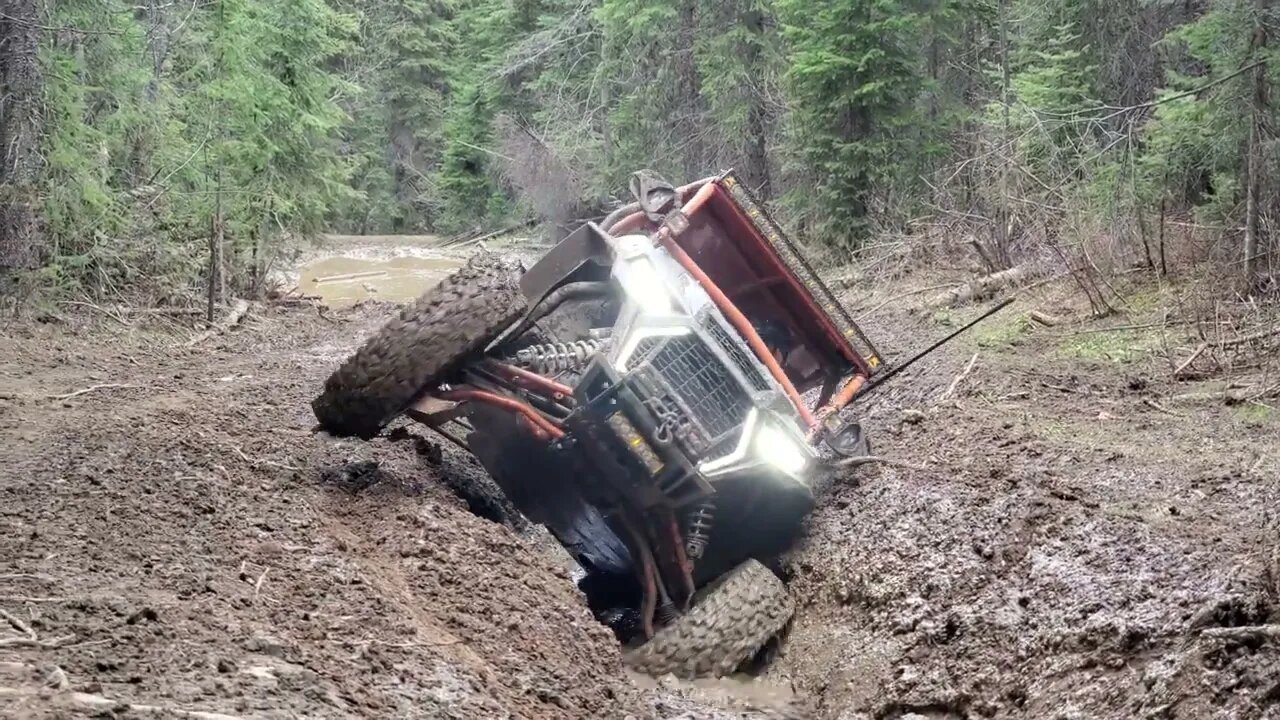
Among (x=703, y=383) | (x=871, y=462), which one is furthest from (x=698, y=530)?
(x=871, y=462)

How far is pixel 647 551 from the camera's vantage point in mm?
6070

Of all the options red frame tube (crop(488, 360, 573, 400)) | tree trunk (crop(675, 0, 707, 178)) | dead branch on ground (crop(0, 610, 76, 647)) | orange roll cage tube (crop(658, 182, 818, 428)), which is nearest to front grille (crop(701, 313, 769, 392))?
orange roll cage tube (crop(658, 182, 818, 428))

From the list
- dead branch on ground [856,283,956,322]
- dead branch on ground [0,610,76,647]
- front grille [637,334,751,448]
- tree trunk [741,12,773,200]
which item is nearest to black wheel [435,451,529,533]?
front grille [637,334,751,448]

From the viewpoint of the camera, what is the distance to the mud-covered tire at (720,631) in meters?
5.57

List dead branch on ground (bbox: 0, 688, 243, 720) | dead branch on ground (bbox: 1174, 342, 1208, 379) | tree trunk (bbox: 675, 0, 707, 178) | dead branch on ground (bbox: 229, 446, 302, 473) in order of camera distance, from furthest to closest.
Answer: tree trunk (bbox: 675, 0, 707, 178) → dead branch on ground (bbox: 1174, 342, 1208, 379) → dead branch on ground (bbox: 229, 446, 302, 473) → dead branch on ground (bbox: 0, 688, 243, 720)

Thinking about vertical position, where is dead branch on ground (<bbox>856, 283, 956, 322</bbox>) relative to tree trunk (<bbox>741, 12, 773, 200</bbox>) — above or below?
below

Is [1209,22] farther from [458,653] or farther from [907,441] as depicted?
[458,653]

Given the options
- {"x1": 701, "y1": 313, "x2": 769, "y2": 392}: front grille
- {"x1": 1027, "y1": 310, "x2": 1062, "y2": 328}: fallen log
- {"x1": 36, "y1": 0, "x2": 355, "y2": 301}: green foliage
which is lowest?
{"x1": 1027, "y1": 310, "x2": 1062, "y2": 328}: fallen log

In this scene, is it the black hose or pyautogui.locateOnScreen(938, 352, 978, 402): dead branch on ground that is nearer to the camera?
the black hose

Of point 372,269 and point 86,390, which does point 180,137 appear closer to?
point 86,390

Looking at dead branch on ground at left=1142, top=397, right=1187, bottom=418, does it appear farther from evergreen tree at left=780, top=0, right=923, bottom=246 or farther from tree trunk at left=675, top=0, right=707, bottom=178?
tree trunk at left=675, top=0, right=707, bottom=178

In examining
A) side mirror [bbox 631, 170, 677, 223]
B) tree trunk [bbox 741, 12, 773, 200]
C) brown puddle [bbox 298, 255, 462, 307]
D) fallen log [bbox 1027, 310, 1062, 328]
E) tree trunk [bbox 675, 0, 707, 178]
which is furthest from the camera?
brown puddle [bbox 298, 255, 462, 307]

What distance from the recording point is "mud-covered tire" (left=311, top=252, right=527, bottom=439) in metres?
5.68

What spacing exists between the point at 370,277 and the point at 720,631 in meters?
21.7
